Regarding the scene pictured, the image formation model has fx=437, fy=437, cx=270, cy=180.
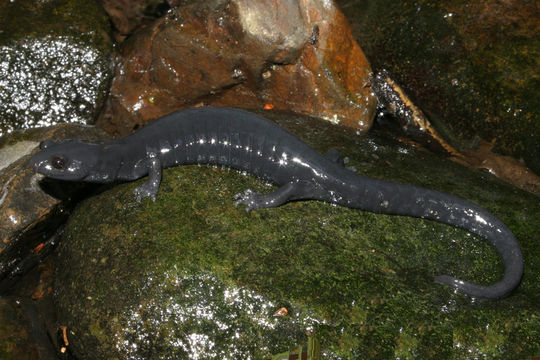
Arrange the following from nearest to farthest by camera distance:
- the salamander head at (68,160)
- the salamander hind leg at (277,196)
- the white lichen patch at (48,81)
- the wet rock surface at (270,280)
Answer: the wet rock surface at (270,280) < the salamander head at (68,160) < the salamander hind leg at (277,196) < the white lichen patch at (48,81)

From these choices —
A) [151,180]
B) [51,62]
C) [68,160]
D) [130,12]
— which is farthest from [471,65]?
[51,62]

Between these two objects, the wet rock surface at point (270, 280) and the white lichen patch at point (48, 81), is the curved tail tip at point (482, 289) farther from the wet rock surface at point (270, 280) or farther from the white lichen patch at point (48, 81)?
the white lichen patch at point (48, 81)

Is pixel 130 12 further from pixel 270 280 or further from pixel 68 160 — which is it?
pixel 270 280

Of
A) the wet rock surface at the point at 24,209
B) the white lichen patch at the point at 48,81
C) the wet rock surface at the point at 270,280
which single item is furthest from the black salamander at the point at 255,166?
Result: the white lichen patch at the point at 48,81

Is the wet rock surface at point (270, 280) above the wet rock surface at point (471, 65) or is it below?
below

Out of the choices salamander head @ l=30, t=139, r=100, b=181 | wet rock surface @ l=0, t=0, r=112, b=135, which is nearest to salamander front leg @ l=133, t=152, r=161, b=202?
salamander head @ l=30, t=139, r=100, b=181

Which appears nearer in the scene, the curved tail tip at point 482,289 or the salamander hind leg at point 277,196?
the curved tail tip at point 482,289
